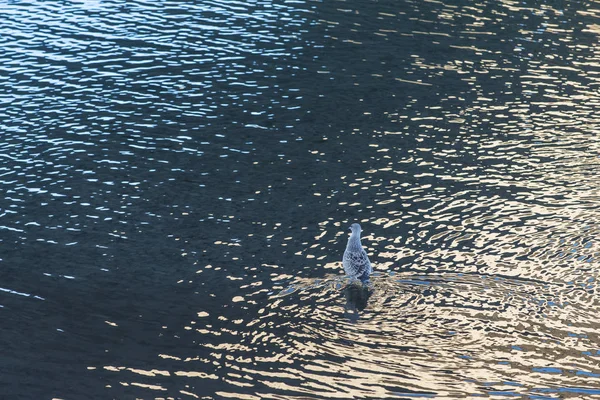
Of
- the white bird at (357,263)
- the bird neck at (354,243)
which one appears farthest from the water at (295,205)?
the bird neck at (354,243)

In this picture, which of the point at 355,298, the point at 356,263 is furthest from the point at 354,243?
the point at 355,298

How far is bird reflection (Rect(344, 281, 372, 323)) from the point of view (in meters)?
23.5

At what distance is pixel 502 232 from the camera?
94.0ft

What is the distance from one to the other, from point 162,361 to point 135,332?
169 cm

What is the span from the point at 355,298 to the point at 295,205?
24.1ft

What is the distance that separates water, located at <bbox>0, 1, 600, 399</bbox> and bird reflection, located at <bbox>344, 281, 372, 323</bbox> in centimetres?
10

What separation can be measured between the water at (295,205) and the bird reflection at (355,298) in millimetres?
97

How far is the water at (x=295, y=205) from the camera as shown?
71.2ft

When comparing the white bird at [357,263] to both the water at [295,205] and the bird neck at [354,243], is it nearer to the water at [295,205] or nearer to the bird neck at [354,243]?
the bird neck at [354,243]

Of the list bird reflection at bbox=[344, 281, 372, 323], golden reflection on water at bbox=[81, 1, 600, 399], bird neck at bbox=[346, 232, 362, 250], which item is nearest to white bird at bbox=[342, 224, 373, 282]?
bird neck at bbox=[346, 232, 362, 250]

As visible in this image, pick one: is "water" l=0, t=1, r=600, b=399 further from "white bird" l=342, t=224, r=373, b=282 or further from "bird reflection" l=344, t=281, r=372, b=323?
"white bird" l=342, t=224, r=373, b=282

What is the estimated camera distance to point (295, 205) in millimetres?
30844

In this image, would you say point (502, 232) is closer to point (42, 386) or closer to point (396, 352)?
point (396, 352)

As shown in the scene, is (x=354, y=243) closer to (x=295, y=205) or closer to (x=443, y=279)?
(x=443, y=279)
